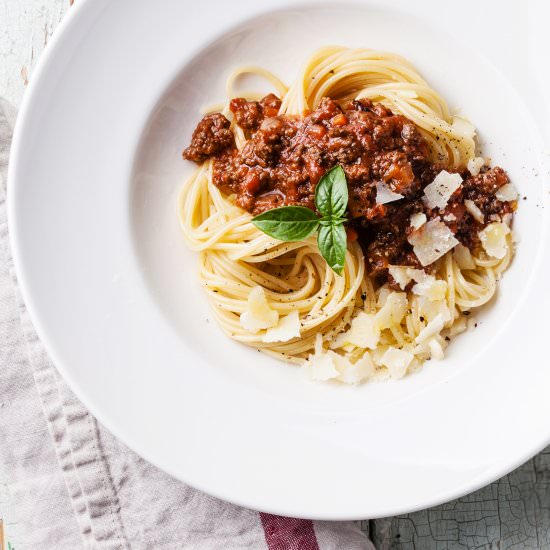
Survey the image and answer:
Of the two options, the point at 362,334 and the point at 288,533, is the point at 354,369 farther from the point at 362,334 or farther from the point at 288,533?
the point at 288,533

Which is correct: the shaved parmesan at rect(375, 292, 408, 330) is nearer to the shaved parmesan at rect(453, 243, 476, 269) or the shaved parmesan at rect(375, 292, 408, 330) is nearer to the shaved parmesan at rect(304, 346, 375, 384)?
the shaved parmesan at rect(304, 346, 375, 384)

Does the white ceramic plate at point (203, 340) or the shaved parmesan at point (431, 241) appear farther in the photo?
the shaved parmesan at point (431, 241)

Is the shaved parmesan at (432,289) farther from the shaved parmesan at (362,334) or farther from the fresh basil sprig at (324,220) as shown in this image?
the fresh basil sprig at (324,220)

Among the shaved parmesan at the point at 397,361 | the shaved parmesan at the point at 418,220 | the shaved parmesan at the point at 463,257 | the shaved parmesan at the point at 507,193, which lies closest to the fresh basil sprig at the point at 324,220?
the shaved parmesan at the point at 418,220

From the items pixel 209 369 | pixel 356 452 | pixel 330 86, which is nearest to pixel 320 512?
pixel 356 452

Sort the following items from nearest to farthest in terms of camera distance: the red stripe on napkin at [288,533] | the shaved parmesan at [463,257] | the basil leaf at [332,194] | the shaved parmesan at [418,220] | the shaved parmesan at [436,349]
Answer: the basil leaf at [332,194]
the shaved parmesan at [418,220]
the shaved parmesan at [436,349]
the shaved parmesan at [463,257]
the red stripe on napkin at [288,533]

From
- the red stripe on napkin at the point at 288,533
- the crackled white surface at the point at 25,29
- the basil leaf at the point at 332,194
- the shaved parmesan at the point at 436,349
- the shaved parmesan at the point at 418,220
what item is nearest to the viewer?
the basil leaf at the point at 332,194

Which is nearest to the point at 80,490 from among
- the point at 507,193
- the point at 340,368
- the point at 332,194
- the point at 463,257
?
the point at 340,368
